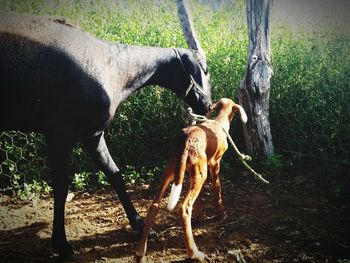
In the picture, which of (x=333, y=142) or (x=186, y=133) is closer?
(x=186, y=133)

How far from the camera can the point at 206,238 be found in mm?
3211

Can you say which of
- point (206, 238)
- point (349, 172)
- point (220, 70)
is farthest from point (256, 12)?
point (206, 238)

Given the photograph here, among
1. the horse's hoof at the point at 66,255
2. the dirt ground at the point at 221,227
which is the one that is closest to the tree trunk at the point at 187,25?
the dirt ground at the point at 221,227

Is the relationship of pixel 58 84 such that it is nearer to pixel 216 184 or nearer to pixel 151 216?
pixel 151 216

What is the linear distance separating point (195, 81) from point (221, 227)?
4.95 feet

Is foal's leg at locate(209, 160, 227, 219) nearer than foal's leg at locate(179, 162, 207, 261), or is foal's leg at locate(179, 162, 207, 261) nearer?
foal's leg at locate(179, 162, 207, 261)

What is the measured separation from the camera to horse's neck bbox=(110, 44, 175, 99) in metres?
3.25

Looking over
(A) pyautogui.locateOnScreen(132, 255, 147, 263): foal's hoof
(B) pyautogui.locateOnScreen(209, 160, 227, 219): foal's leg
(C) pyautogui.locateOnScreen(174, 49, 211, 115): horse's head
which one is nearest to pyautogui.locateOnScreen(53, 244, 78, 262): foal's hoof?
(A) pyautogui.locateOnScreen(132, 255, 147, 263): foal's hoof

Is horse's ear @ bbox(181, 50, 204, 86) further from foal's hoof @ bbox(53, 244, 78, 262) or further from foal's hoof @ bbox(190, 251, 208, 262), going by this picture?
foal's hoof @ bbox(53, 244, 78, 262)

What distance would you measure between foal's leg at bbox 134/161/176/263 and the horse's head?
985 mm

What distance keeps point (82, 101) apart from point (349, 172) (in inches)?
121

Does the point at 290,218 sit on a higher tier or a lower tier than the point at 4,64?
lower

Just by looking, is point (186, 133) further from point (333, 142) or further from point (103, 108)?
point (333, 142)

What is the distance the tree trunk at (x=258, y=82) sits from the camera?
4531 millimetres
